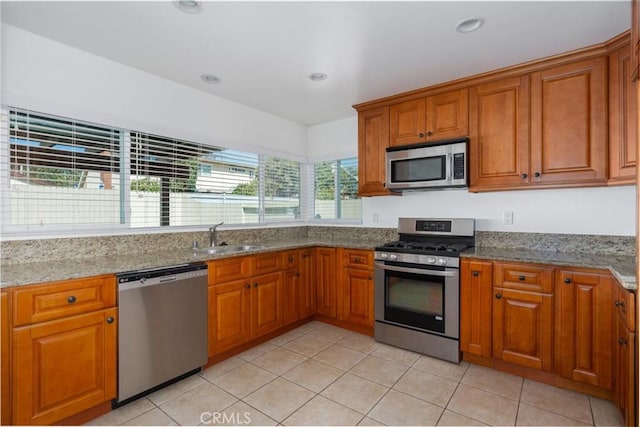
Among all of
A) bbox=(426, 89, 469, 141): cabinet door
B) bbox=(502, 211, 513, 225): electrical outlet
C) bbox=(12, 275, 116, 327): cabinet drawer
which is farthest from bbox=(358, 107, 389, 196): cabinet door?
bbox=(12, 275, 116, 327): cabinet drawer

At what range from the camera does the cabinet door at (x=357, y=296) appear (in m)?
3.15

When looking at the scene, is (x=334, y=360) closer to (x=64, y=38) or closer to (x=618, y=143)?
(x=618, y=143)

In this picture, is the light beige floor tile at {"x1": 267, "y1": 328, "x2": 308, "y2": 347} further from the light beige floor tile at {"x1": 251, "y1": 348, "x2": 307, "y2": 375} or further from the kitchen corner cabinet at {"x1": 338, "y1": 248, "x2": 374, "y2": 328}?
the kitchen corner cabinet at {"x1": 338, "y1": 248, "x2": 374, "y2": 328}

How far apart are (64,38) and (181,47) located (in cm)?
75

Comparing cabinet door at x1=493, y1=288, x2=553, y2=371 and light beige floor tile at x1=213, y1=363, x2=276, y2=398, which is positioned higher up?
cabinet door at x1=493, y1=288, x2=553, y2=371

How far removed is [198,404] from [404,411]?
4.29ft

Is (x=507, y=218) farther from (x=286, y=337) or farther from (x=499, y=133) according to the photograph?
(x=286, y=337)

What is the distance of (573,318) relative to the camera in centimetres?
215

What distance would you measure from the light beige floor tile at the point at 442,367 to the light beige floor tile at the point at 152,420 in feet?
5.88

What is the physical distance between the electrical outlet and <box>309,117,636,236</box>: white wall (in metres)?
0.02

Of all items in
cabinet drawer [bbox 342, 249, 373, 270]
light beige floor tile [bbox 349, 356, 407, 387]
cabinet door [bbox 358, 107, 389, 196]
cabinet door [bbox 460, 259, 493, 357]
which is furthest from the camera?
cabinet door [bbox 358, 107, 389, 196]

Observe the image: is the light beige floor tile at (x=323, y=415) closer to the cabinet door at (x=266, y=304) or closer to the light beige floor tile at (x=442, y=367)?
the light beige floor tile at (x=442, y=367)

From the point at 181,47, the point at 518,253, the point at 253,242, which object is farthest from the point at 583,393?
the point at 181,47

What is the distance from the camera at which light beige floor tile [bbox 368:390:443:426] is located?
1896 mm
